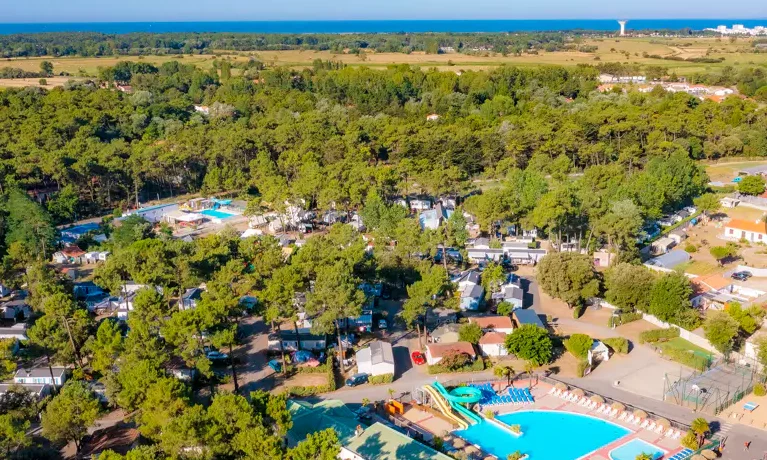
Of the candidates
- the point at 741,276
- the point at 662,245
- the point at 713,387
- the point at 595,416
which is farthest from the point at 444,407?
the point at 662,245

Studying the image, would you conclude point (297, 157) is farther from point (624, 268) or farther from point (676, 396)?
A: point (676, 396)

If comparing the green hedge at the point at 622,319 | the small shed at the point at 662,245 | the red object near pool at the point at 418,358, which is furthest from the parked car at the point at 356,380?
the small shed at the point at 662,245

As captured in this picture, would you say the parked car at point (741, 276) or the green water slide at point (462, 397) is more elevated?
the parked car at point (741, 276)

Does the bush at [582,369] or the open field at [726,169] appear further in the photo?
the open field at [726,169]

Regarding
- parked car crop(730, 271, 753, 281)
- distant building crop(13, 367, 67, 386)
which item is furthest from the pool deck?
distant building crop(13, 367, 67, 386)

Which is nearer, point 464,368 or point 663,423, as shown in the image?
point 663,423

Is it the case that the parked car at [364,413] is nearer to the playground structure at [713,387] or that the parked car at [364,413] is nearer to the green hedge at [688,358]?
the playground structure at [713,387]

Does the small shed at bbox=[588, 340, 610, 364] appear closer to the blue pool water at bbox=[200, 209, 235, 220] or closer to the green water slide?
the green water slide

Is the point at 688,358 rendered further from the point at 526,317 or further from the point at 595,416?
the point at 526,317
